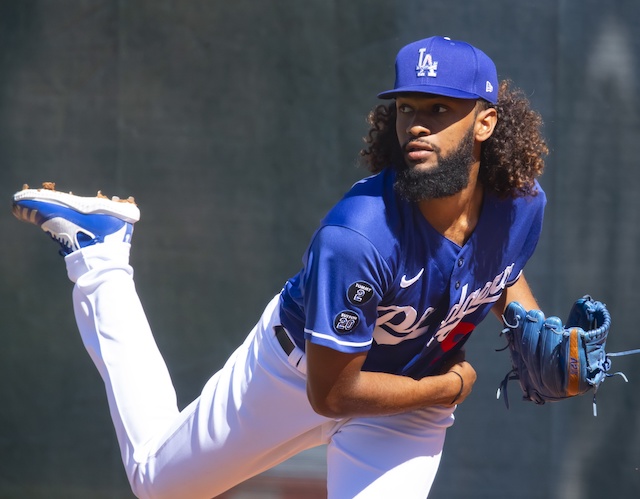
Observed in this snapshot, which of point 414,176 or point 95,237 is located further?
point 95,237

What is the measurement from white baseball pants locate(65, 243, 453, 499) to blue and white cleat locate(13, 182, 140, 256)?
51 mm

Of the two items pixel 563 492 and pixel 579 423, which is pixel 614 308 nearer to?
pixel 579 423

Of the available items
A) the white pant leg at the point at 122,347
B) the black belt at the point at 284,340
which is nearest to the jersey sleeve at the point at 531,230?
the black belt at the point at 284,340

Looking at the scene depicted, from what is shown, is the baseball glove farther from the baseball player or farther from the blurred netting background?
the blurred netting background

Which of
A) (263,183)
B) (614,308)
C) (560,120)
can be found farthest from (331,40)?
(614,308)

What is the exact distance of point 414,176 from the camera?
99.5 inches

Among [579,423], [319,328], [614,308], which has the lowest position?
[579,423]

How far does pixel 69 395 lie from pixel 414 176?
6.98 ft

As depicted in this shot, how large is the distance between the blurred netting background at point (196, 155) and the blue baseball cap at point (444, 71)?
4.76ft

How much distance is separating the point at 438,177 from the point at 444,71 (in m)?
0.27

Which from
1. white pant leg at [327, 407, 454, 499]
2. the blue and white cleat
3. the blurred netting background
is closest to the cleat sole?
the blue and white cleat

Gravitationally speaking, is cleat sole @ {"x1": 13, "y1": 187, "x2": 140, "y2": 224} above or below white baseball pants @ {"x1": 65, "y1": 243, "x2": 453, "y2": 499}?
above

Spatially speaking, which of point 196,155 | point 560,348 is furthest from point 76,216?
point 560,348

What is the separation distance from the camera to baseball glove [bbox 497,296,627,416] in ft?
9.04
